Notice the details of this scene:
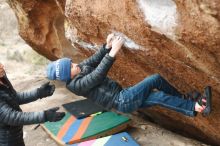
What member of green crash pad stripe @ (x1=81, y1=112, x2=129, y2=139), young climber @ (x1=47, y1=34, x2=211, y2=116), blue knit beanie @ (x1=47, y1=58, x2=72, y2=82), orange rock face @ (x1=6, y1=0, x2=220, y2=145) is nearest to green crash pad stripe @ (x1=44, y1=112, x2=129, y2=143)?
green crash pad stripe @ (x1=81, y1=112, x2=129, y2=139)

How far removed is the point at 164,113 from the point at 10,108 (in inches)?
117

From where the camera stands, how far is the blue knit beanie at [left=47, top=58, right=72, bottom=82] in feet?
15.2

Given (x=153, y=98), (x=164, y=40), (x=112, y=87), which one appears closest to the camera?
(x=164, y=40)

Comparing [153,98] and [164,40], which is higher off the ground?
[164,40]

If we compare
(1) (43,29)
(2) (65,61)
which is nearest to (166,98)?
(2) (65,61)

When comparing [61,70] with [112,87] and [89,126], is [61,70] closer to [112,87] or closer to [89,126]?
[112,87]

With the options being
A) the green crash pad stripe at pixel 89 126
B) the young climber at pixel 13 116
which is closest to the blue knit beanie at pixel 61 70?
the young climber at pixel 13 116

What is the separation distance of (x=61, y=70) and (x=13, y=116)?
79 centimetres

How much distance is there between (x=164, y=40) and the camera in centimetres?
440

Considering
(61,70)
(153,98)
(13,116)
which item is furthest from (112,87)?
(13,116)

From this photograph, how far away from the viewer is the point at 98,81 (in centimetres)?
459

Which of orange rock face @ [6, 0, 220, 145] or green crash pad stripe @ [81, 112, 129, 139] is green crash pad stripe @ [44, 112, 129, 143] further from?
orange rock face @ [6, 0, 220, 145]

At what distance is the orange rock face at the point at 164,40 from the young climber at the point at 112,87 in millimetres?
214

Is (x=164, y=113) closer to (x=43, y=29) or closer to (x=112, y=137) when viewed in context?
(x=112, y=137)
